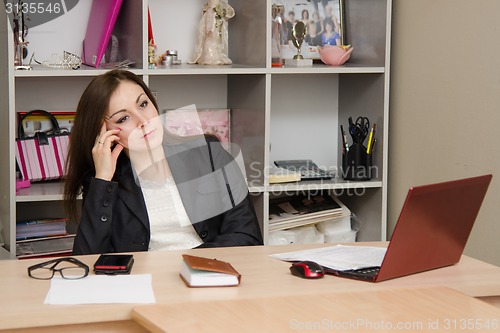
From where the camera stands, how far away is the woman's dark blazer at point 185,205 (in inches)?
89.2

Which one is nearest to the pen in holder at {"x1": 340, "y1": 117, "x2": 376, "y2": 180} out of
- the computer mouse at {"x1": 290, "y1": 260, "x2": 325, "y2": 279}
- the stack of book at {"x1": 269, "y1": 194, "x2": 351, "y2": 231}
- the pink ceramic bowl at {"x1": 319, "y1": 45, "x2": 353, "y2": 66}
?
the stack of book at {"x1": 269, "y1": 194, "x2": 351, "y2": 231}

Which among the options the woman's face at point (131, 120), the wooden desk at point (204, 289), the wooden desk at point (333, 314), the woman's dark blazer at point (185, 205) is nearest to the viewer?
the wooden desk at point (333, 314)

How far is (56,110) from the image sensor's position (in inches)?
126

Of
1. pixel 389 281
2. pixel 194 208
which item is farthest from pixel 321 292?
pixel 194 208

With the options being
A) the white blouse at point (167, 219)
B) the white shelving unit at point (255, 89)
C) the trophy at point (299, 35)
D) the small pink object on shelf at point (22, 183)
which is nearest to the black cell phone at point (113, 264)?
the white blouse at point (167, 219)

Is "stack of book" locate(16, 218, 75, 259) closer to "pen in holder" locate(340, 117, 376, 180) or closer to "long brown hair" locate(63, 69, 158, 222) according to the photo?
"long brown hair" locate(63, 69, 158, 222)

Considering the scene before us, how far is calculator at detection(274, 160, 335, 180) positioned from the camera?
3291 millimetres

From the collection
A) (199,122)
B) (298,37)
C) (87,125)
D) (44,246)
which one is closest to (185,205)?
(87,125)

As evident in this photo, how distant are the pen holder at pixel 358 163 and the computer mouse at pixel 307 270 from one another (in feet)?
4.95

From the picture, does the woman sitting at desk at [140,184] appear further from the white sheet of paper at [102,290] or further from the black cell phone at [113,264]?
the white sheet of paper at [102,290]

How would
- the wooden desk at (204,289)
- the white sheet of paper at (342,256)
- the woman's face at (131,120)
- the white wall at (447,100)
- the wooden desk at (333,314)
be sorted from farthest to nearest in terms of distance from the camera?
the white wall at (447,100)
the woman's face at (131,120)
the white sheet of paper at (342,256)
the wooden desk at (204,289)
the wooden desk at (333,314)

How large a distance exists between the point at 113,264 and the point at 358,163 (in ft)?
5.58

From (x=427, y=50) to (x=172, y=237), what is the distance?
1329mm

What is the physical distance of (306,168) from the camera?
338 centimetres
